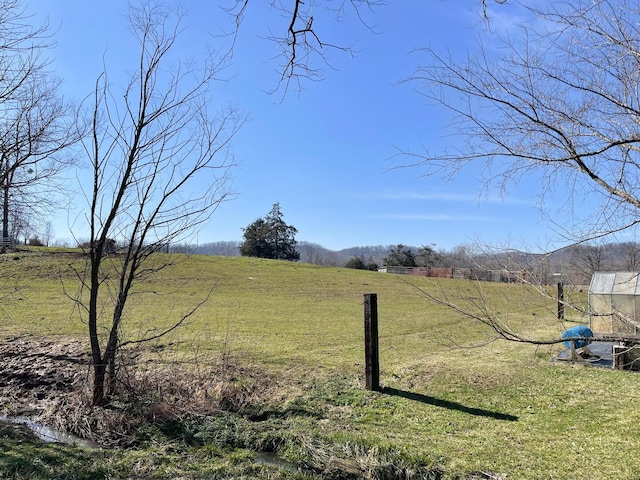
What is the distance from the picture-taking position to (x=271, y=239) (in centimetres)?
6184

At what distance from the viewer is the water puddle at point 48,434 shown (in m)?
5.05

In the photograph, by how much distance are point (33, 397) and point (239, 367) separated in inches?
124

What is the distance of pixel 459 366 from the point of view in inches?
327

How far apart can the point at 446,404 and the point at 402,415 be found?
0.83 metres

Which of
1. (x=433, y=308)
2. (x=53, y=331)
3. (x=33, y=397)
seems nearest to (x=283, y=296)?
(x=433, y=308)

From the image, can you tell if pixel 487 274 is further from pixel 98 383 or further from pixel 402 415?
pixel 98 383

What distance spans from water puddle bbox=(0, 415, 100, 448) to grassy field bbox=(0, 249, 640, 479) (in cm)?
33

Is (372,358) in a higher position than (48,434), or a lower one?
higher

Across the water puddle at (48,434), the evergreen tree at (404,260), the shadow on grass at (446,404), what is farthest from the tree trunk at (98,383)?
the evergreen tree at (404,260)

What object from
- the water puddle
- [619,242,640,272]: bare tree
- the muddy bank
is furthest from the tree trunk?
→ [619,242,640,272]: bare tree

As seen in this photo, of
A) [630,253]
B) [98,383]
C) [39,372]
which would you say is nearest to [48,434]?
[98,383]

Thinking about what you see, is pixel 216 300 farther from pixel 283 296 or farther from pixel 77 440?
pixel 77 440

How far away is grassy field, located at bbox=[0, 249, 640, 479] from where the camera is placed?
14.2 feet

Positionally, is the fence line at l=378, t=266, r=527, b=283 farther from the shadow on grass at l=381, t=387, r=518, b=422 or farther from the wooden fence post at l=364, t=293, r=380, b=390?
the wooden fence post at l=364, t=293, r=380, b=390
